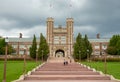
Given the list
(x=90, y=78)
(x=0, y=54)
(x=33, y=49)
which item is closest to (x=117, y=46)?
(x=33, y=49)

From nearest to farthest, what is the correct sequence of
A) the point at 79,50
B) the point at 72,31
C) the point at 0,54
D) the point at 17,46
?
1. the point at 79,50
2. the point at 0,54
3. the point at 72,31
4. the point at 17,46

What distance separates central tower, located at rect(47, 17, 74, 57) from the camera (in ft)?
308

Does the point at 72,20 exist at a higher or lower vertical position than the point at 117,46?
higher

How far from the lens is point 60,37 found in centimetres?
9462

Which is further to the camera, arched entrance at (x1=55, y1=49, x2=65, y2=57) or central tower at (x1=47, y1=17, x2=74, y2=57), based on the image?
arched entrance at (x1=55, y1=49, x2=65, y2=57)

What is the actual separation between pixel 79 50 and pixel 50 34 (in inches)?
716

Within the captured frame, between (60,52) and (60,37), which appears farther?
(60,52)

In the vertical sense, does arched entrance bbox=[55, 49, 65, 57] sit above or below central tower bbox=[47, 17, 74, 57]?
below

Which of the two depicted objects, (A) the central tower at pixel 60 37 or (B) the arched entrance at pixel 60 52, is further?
(B) the arched entrance at pixel 60 52

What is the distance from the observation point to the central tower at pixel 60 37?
93.9m

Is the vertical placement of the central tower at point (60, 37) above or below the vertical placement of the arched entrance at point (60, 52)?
above

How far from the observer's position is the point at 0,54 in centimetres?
8831

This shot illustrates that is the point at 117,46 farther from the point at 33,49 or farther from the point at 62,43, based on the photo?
the point at 33,49

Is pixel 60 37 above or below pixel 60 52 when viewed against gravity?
above
